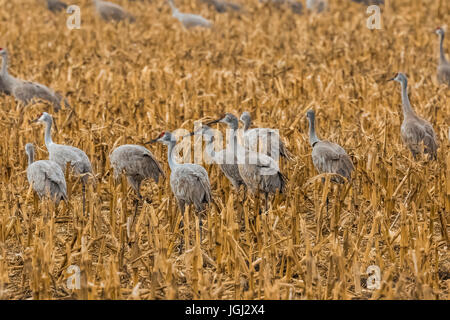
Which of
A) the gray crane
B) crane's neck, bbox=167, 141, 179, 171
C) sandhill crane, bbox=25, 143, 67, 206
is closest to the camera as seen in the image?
sandhill crane, bbox=25, 143, 67, 206

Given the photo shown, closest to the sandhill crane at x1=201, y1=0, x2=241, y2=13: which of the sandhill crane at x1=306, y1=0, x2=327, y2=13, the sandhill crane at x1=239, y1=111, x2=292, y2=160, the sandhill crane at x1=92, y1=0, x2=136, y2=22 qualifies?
the sandhill crane at x1=306, y1=0, x2=327, y2=13

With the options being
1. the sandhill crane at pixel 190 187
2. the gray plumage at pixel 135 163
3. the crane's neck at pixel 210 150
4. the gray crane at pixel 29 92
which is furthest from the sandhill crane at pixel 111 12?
the sandhill crane at pixel 190 187

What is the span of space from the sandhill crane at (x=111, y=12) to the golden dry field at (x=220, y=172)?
210 mm

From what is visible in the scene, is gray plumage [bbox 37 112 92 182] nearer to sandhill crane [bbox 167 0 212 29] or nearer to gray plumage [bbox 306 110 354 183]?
gray plumage [bbox 306 110 354 183]

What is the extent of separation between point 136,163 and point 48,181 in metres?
0.68

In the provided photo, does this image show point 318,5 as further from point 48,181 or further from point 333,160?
point 48,181

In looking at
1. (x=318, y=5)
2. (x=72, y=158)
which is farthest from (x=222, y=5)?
(x=72, y=158)

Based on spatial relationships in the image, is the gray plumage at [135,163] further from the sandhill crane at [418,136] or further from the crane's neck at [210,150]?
the sandhill crane at [418,136]

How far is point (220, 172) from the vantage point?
6.19 metres

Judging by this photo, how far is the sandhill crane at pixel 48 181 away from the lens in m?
5.34

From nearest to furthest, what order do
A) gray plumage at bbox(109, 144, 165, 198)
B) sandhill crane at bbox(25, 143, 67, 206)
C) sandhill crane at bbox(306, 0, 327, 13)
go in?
sandhill crane at bbox(25, 143, 67, 206), gray plumage at bbox(109, 144, 165, 198), sandhill crane at bbox(306, 0, 327, 13)

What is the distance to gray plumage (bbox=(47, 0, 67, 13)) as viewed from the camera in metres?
15.0
